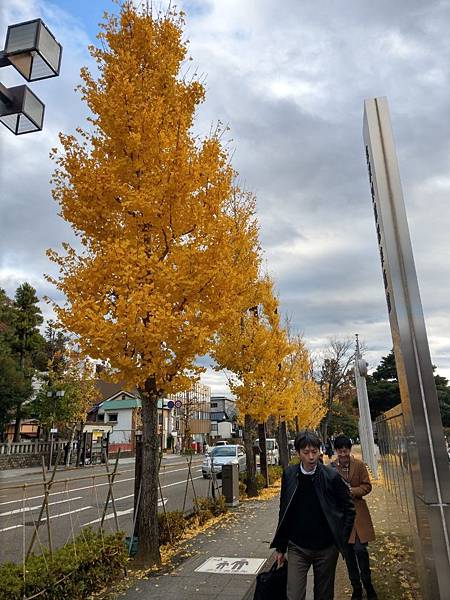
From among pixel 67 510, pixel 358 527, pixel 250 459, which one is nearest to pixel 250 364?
pixel 250 459

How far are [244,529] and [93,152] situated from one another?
7.44 m

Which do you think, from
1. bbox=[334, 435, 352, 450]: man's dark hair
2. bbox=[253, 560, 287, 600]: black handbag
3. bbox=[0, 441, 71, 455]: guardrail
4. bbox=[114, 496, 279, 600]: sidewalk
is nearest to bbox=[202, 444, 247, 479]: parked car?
bbox=[114, 496, 279, 600]: sidewalk

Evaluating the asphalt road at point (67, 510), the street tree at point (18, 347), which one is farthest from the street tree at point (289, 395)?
the street tree at point (18, 347)

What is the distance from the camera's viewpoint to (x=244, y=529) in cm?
888

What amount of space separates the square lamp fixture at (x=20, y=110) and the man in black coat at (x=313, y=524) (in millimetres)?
3465

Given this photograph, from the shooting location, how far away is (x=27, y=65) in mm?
3623

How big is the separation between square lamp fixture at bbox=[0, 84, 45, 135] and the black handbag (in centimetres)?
407

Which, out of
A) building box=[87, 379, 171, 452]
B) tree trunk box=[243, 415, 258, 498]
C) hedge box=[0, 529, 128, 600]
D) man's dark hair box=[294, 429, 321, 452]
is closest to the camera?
man's dark hair box=[294, 429, 321, 452]

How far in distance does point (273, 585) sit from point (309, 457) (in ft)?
3.27

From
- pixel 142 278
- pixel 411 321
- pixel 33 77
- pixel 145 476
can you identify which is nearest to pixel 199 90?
pixel 142 278

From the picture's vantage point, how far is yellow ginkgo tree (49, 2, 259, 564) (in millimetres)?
6148

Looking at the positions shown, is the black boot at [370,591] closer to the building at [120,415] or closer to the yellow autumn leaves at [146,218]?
the yellow autumn leaves at [146,218]

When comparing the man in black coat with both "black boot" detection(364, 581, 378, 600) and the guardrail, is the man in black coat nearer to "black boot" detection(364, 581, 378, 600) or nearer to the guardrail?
"black boot" detection(364, 581, 378, 600)

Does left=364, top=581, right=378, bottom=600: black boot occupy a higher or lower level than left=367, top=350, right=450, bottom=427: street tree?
lower
